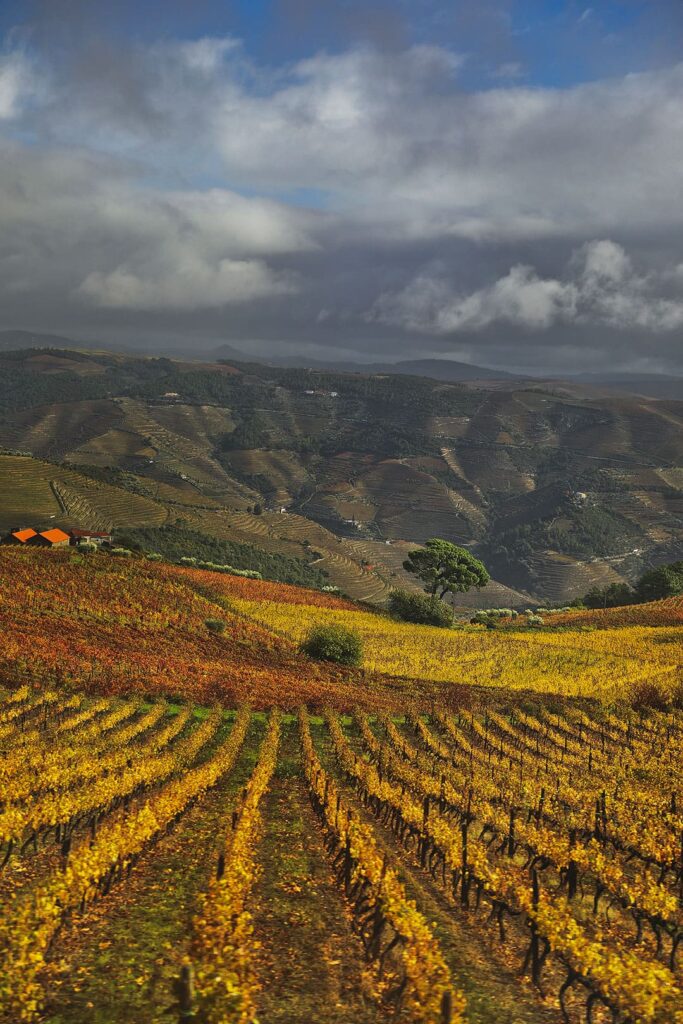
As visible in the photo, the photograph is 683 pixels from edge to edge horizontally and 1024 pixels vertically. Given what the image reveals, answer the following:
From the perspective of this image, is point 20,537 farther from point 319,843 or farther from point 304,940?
point 304,940

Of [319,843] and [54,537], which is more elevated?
[319,843]

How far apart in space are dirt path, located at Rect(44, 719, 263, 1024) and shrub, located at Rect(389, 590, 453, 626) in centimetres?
8518

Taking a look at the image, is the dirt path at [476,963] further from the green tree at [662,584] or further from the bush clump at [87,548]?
the green tree at [662,584]

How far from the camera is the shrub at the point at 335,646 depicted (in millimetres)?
69562

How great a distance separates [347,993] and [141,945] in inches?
204

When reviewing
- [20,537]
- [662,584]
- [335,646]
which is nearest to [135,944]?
[335,646]

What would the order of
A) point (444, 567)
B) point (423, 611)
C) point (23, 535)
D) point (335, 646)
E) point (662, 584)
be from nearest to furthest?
point (335, 646)
point (423, 611)
point (23, 535)
point (444, 567)
point (662, 584)

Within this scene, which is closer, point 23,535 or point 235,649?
point 235,649

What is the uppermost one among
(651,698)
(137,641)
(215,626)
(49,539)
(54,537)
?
(651,698)

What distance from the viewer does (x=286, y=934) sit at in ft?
59.7

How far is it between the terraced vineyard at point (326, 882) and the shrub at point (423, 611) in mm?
67752

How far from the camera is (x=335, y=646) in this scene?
6969 cm

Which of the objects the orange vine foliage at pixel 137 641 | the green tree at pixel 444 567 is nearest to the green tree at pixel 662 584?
the green tree at pixel 444 567

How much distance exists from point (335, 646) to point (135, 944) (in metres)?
52.8
